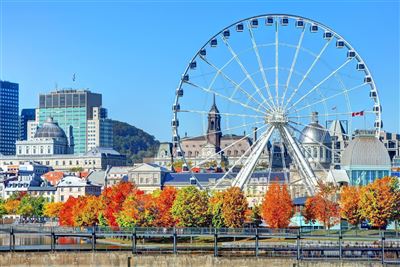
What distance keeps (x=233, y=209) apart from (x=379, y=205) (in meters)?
14.5

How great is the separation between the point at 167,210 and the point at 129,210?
163 inches

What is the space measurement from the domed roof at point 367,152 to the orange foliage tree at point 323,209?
18.5m

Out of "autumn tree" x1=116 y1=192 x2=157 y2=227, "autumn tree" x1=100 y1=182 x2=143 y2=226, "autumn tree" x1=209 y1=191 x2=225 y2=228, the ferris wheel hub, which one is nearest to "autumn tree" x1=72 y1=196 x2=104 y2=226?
"autumn tree" x1=100 y1=182 x2=143 y2=226

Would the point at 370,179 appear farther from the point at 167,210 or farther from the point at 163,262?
the point at 163,262

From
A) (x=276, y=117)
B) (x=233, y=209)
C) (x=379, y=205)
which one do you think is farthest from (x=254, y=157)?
(x=379, y=205)

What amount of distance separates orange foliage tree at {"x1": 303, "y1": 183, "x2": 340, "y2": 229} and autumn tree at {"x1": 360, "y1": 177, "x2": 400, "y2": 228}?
13.3 feet

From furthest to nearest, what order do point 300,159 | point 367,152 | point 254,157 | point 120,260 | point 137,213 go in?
point 367,152, point 254,157, point 300,159, point 137,213, point 120,260

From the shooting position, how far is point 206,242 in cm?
11094

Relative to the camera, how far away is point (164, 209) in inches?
5172

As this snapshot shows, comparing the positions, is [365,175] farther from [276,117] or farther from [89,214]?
[89,214]

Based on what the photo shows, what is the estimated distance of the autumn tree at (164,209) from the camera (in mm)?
128125

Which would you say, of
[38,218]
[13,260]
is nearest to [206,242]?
[13,260]

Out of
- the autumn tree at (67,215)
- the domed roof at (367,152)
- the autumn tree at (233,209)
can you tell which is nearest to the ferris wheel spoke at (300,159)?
the autumn tree at (233,209)

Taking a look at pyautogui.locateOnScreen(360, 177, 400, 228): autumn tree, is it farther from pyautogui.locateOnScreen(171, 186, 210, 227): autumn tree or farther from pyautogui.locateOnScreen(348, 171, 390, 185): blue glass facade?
pyautogui.locateOnScreen(348, 171, 390, 185): blue glass facade
